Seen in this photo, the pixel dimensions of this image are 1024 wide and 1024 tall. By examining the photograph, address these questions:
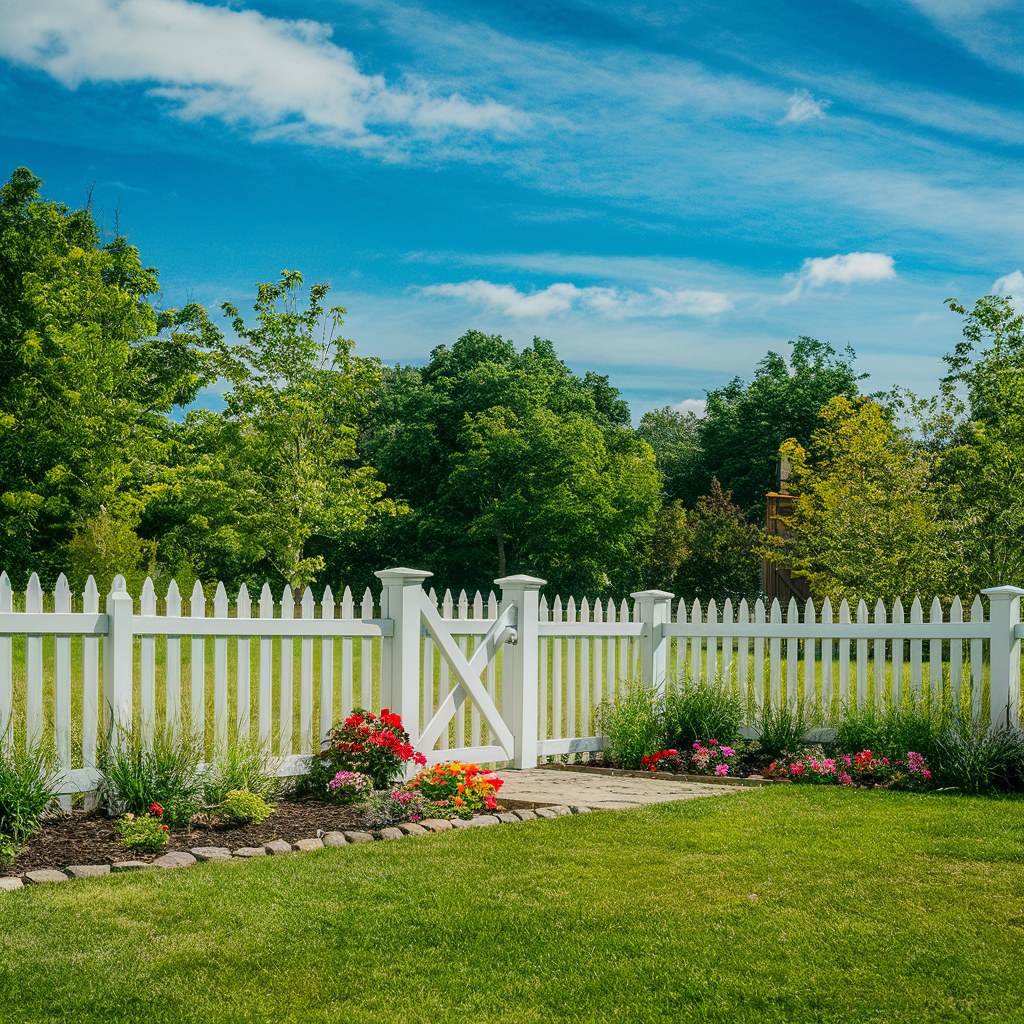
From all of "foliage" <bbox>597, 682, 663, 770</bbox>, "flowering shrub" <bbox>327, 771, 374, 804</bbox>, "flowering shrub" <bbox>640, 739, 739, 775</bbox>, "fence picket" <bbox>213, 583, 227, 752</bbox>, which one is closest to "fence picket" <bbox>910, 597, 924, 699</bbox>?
"flowering shrub" <bbox>640, 739, 739, 775</bbox>

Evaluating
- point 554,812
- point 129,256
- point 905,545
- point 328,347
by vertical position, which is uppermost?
point 129,256

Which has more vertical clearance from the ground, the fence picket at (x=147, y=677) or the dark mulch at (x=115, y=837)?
the fence picket at (x=147, y=677)

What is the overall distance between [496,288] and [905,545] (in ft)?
72.0

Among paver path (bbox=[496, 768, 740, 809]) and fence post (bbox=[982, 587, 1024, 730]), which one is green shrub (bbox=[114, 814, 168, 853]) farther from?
fence post (bbox=[982, 587, 1024, 730])

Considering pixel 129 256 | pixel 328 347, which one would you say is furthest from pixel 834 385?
pixel 129 256

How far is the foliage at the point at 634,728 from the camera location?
8438mm

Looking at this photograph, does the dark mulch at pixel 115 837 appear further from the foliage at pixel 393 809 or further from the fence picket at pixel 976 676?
the fence picket at pixel 976 676

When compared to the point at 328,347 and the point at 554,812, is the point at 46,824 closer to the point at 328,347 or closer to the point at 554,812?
the point at 554,812

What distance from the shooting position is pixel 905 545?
17.9 metres

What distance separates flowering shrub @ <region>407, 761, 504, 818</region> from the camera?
6191mm

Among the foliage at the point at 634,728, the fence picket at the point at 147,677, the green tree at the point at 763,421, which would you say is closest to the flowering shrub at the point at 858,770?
the foliage at the point at 634,728

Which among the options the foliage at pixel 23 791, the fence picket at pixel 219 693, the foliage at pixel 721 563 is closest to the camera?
the foliage at pixel 23 791

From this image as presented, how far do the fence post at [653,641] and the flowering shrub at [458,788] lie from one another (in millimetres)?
3366

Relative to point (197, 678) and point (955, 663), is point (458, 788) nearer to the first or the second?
point (197, 678)
